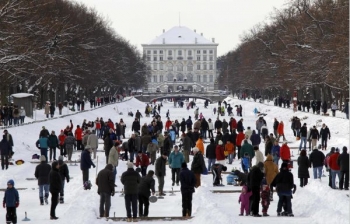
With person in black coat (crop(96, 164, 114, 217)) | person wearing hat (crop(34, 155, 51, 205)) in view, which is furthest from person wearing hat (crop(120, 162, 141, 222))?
person wearing hat (crop(34, 155, 51, 205))

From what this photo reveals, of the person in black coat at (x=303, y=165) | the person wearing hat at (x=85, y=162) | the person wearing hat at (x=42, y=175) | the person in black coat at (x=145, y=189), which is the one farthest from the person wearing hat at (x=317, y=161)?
the person wearing hat at (x=42, y=175)

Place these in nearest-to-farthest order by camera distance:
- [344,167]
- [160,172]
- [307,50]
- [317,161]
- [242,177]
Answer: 1. [242,177]
2. [160,172]
3. [344,167]
4. [317,161]
5. [307,50]

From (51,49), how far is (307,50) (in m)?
17.4

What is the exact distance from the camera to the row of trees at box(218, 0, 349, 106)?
48375mm

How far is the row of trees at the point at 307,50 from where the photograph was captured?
159 feet

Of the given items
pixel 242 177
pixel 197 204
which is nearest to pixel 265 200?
pixel 197 204

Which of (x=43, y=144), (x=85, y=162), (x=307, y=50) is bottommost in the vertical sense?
A: (x=85, y=162)

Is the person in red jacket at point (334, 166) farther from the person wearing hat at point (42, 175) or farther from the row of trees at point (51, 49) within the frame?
the row of trees at point (51, 49)

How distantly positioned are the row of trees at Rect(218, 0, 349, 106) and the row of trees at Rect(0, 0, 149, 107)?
15.5 meters

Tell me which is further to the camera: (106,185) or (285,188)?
(285,188)

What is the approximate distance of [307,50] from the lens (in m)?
58.3

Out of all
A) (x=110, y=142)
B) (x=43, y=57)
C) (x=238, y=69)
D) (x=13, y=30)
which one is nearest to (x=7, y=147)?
(x=110, y=142)

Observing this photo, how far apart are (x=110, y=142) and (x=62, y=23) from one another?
105 feet

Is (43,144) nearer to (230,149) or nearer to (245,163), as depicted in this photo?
(230,149)
